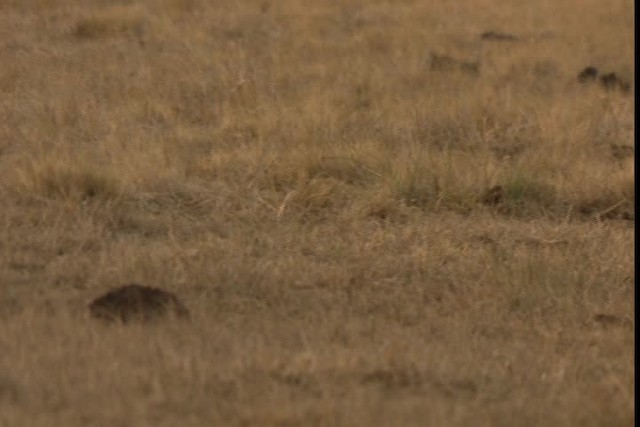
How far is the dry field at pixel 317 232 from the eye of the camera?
13.7 ft

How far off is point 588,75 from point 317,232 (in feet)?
19.4

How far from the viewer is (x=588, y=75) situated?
1183 cm

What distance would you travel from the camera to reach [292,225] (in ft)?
22.2

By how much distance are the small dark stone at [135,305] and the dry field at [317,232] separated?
0.08 metres

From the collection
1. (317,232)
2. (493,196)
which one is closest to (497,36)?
(493,196)

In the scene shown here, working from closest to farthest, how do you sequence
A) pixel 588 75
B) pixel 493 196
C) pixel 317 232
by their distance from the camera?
1. pixel 317 232
2. pixel 493 196
3. pixel 588 75

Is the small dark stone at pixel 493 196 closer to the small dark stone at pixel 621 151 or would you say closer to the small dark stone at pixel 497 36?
the small dark stone at pixel 621 151

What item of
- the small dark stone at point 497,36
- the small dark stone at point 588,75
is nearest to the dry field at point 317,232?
the small dark stone at point 588,75

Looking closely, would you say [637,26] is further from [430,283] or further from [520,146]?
[520,146]

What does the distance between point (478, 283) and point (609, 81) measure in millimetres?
6097

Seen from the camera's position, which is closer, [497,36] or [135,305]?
[135,305]

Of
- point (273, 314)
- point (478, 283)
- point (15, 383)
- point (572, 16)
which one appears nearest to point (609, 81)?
point (572, 16)

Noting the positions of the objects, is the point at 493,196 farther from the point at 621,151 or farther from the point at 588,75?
the point at 588,75

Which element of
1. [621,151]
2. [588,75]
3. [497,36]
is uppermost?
[621,151]
